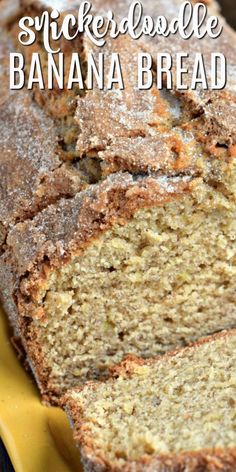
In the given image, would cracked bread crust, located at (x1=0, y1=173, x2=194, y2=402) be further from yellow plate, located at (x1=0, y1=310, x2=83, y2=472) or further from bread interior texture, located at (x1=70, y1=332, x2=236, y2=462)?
bread interior texture, located at (x1=70, y1=332, x2=236, y2=462)

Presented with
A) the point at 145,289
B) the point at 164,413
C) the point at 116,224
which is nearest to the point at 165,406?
the point at 164,413

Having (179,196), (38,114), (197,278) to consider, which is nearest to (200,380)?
(197,278)

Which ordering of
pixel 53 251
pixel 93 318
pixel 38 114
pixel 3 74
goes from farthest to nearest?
pixel 3 74 → pixel 38 114 → pixel 93 318 → pixel 53 251

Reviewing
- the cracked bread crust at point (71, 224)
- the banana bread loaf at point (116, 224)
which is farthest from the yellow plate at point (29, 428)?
the cracked bread crust at point (71, 224)

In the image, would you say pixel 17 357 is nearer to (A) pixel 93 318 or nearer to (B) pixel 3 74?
(A) pixel 93 318

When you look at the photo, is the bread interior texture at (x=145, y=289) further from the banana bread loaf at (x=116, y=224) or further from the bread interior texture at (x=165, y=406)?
the bread interior texture at (x=165, y=406)

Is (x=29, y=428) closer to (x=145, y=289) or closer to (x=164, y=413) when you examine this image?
(x=164, y=413)

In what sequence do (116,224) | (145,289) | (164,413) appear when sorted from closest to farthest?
(164,413)
(116,224)
(145,289)
